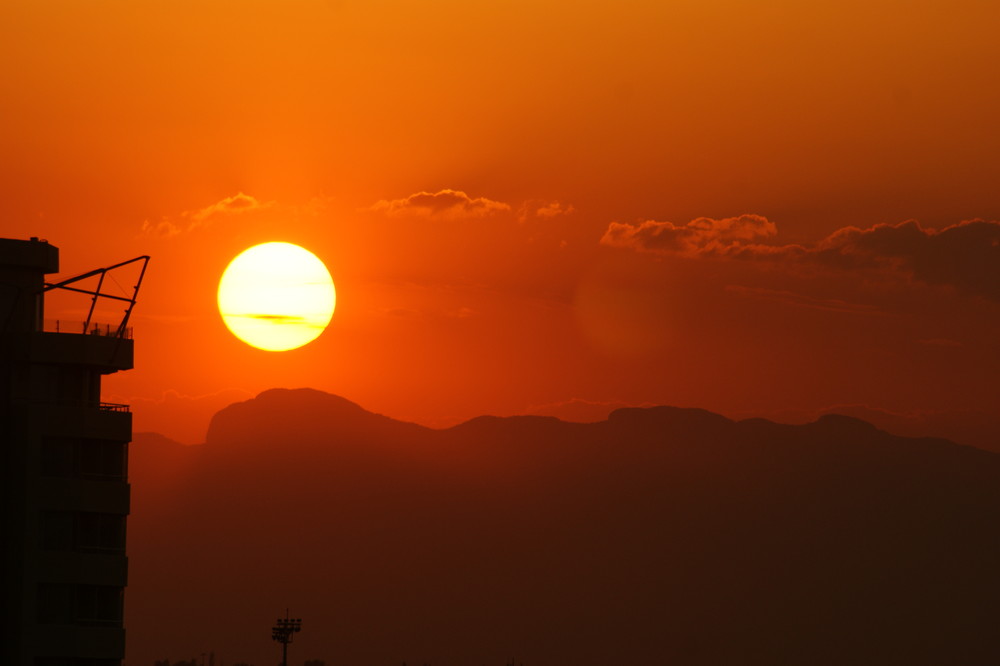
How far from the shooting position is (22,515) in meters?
99.6

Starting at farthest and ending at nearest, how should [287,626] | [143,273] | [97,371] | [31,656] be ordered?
[287,626] → [143,273] → [97,371] → [31,656]

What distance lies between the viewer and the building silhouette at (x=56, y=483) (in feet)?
324

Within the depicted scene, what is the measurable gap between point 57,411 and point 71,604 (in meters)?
11.5

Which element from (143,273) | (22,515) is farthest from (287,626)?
(22,515)

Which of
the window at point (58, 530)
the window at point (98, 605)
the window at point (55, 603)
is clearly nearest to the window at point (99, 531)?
the window at point (58, 530)

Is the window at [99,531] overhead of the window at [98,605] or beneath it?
overhead

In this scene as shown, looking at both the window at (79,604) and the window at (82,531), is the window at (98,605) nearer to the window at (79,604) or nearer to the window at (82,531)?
the window at (79,604)

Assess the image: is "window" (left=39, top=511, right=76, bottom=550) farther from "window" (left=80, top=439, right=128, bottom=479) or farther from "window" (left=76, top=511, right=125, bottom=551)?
"window" (left=80, top=439, right=128, bottom=479)

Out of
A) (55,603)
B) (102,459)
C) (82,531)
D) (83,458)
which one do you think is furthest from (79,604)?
(102,459)

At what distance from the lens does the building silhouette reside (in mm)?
98750

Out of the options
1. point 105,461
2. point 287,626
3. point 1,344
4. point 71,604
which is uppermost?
point 1,344

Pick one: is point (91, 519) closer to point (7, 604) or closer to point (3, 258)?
point (7, 604)

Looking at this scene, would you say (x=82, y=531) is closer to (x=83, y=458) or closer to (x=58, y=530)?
(x=58, y=530)

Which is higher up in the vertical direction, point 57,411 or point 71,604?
point 57,411
